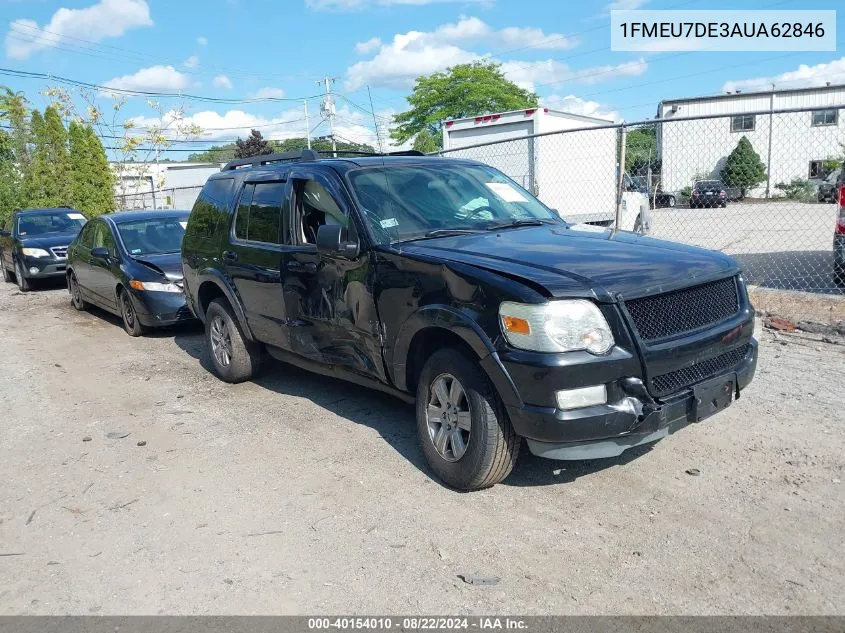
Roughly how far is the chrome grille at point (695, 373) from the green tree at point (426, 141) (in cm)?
4865

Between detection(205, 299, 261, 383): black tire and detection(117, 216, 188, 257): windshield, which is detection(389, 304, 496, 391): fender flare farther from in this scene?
detection(117, 216, 188, 257): windshield

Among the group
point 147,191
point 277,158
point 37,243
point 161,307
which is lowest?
point 161,307

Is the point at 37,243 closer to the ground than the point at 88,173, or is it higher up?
closer to the ground

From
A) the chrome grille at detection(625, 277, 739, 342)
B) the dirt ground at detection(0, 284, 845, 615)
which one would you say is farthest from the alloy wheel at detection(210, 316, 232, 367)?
the chrome grille at detection(625, 277, 739, 342)

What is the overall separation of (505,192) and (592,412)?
7.99ft

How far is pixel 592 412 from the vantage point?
3527mm

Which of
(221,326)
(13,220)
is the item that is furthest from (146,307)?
(13,220)

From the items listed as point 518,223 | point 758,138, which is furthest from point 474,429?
point 758,138

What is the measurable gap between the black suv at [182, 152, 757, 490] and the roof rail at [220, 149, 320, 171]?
5cm

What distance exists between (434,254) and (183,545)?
2.09m

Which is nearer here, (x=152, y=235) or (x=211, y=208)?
(x=211, y=208)

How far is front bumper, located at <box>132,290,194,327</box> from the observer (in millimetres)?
8797

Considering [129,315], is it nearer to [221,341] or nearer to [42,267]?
[221,341]

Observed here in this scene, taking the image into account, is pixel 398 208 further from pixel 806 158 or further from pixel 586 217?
pixel 806 158
